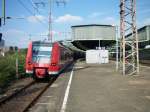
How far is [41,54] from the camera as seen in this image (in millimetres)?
19453

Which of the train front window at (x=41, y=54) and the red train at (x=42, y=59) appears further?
the train front window at (x=41, y=54)

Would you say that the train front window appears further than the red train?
Yes

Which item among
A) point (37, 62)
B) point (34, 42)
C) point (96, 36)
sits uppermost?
point (96, 36)

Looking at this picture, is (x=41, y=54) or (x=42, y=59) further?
(x=41, y=54)

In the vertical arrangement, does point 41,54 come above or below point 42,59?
above

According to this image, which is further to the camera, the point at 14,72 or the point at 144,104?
the point at 14,72

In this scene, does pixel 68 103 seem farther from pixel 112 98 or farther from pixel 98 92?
pixel 98 92

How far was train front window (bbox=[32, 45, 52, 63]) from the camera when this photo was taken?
1928cm

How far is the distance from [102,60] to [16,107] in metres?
41.6

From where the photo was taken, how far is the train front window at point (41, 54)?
19.3m

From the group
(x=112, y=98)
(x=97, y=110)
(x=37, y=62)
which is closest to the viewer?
(x=97, y=110)

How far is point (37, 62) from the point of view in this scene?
62.9ft

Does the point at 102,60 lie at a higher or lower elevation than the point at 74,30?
lower

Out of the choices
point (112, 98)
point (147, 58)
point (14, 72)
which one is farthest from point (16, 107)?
point (147, 58)
